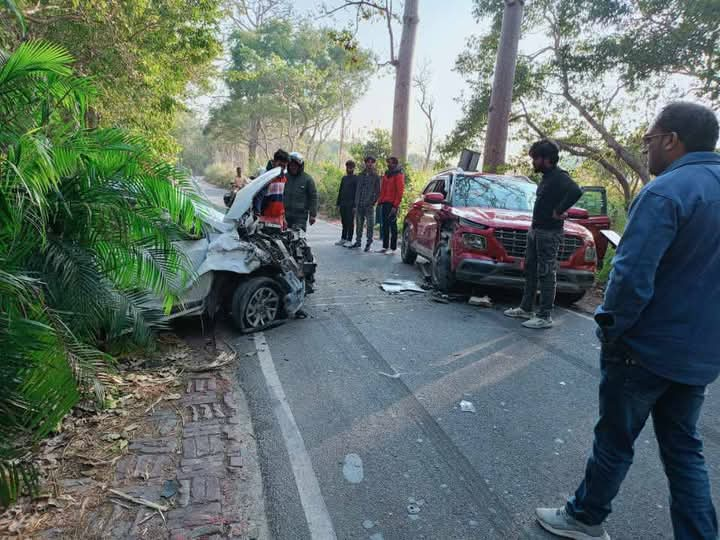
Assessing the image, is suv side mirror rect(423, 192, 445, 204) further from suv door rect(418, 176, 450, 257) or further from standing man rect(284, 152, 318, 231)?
standing man rect(284, 152, 318, 231)

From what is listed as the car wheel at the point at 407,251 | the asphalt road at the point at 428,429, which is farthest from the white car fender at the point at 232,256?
the car wheel at the point at 407,251

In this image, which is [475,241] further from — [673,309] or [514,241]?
[673,309]

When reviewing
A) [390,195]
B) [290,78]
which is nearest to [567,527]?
[390,195]

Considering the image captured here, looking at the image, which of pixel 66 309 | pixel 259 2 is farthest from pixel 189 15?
pixel 259 2

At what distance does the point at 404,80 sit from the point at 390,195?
355 inches

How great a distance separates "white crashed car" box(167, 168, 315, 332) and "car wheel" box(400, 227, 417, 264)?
4.56 meters

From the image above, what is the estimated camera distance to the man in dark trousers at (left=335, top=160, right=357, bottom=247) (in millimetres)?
12055

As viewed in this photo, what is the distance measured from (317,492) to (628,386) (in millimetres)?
1721

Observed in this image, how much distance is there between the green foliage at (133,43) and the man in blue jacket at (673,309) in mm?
6947

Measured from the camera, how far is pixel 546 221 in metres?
5.84

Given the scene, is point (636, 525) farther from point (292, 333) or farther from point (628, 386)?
point (292, 333)

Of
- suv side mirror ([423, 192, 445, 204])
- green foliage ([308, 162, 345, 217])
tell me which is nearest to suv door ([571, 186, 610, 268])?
suv side mirror ([423, 192, 445, 204])

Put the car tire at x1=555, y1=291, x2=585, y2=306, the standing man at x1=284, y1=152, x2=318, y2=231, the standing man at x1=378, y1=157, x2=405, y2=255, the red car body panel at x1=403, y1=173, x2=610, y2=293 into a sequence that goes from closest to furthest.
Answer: the red car body panel at x1=403, y1=173, x2=610, y2=293, the car tire at x1=555, y1=291, x2=585, y2=306, the standing man at x1=284, y1=152, x2=318, y2=231, the standing man at x1=378, y1=157, x2=405, y2=255

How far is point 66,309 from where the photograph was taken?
2.93 meters
